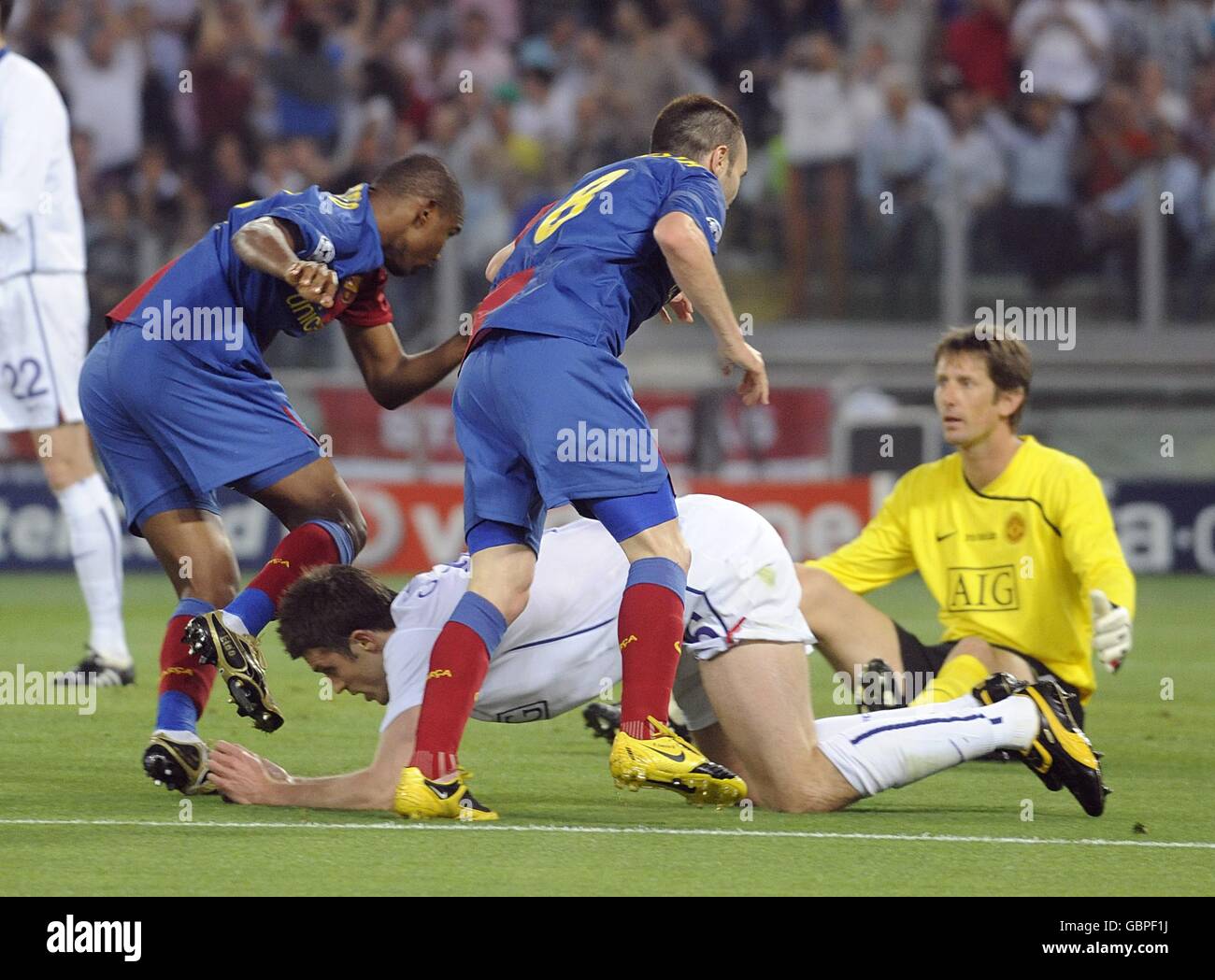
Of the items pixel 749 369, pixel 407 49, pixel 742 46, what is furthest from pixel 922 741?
pixel 407 49

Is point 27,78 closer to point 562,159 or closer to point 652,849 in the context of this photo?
point 652,849

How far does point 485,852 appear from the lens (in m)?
4.52

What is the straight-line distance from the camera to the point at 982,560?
6414mm

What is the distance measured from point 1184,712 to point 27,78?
496cm

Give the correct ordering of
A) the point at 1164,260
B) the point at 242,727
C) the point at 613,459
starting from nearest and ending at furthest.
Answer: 1. the point at 613,459
2. the point at 242,727
3. the point at 1164,260

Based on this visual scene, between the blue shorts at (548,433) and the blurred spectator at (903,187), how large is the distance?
9.02 meters

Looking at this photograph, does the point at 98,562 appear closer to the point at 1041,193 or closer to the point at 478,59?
the point at 1041,193

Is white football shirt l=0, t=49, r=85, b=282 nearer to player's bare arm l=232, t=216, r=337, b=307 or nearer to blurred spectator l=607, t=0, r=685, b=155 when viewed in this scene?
player's bare arm l=232, t=216, r=337, b=307

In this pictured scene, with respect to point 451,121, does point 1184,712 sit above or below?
below

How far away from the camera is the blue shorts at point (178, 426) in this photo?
5.72m

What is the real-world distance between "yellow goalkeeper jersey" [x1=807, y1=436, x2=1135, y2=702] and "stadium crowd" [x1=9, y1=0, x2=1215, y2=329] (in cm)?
724

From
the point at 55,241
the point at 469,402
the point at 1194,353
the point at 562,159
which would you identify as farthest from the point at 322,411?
the point at 469,402

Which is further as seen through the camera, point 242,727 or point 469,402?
point 242,727

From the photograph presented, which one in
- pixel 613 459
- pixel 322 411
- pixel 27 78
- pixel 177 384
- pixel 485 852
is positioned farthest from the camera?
pixel 322 411
